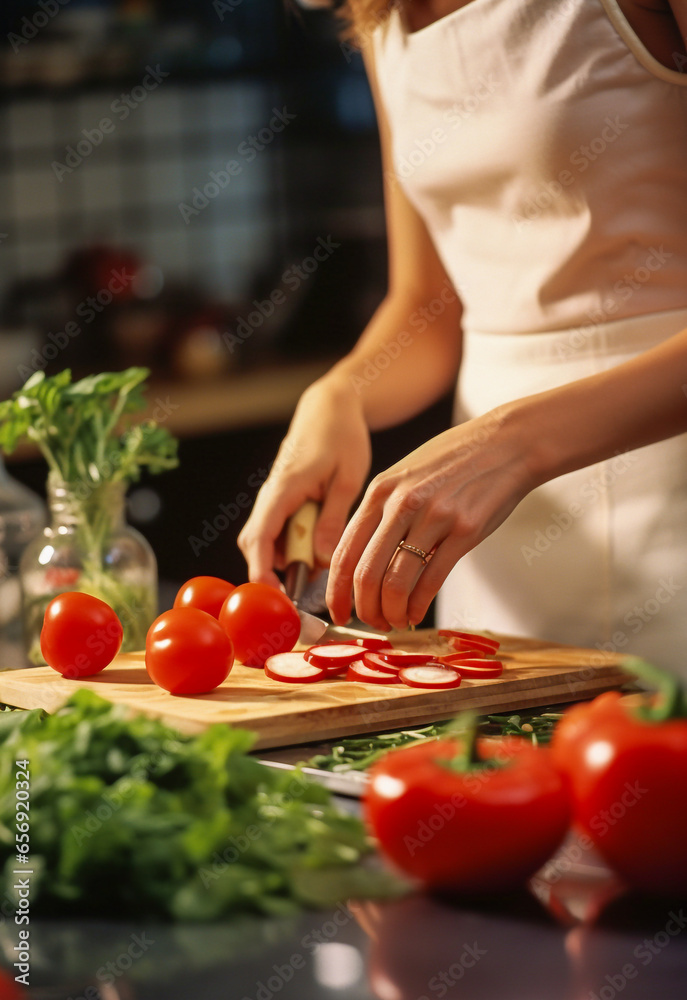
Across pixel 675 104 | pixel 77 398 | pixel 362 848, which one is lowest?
pixel 362 848

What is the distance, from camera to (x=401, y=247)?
1963 millimetres

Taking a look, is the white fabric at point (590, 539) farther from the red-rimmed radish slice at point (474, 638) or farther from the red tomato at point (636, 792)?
the red tomato at point (636, 792)

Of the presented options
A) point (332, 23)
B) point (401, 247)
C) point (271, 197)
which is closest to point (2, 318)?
point (271, 197)

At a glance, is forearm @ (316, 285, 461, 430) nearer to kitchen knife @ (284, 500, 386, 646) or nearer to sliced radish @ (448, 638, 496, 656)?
kitchen knife @ (284, 500, 386, 646)

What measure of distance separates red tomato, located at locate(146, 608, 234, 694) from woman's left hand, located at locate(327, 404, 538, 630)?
158mm

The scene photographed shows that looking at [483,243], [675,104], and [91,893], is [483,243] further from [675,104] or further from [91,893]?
[91,893]

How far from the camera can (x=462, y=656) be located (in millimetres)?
1390

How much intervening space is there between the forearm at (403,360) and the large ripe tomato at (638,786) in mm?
1104

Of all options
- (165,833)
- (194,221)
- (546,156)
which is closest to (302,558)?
(546,156)

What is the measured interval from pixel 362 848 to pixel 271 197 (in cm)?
333

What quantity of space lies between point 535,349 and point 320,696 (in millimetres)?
685

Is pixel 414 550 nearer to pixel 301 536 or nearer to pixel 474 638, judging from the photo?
pixel 474 638

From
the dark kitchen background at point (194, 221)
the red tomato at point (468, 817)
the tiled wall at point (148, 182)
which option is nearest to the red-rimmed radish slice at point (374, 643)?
the red tomato at point (468, 817)

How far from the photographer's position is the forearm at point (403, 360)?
1815 mm
